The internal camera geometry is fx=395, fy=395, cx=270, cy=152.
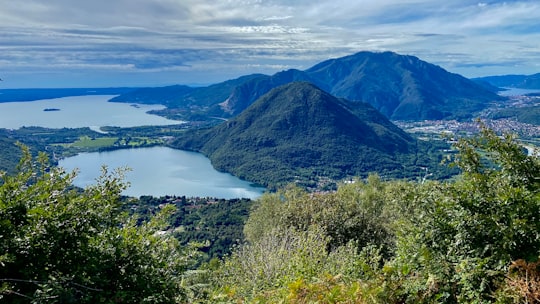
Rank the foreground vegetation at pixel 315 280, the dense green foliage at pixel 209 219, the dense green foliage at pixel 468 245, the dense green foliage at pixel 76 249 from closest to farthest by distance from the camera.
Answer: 1. the dense green foliage at pixel 76 249
2. the foreground vegetation at pixel 315 280
3. the dense green foliage at pixel 468 245
4. the dense green foliage at pixel 209 219

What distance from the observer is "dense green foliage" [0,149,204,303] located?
4035mm

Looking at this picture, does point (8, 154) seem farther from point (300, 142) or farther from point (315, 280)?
point (315, 280)

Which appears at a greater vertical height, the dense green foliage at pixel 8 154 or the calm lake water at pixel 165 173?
the dense green foliage at pixel 8 154

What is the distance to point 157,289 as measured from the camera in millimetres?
4867

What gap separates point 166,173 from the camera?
4776 inches

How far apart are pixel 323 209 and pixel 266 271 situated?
29.9 ft

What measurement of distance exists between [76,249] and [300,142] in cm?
16140

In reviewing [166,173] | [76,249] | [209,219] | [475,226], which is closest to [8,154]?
[166,173]

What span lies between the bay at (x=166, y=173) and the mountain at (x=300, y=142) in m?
8.70

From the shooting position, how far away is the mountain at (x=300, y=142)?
138 meters

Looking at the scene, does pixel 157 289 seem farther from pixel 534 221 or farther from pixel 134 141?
pixel 134 141

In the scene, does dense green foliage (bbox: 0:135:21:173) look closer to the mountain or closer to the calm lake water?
the calm lake water

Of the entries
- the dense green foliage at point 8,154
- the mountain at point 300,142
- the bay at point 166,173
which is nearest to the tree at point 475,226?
the bay at point 166,173

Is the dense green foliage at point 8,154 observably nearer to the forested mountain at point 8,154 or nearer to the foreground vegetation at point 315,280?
the forested mountain at point 8,154
